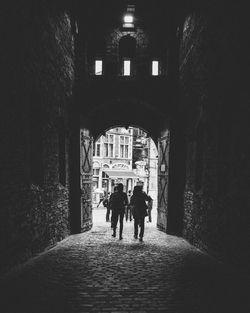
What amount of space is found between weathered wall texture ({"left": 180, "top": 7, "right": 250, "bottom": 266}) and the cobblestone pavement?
0.69 m

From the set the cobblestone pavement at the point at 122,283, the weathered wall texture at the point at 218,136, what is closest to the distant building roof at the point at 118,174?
the weathered wall texture at the point at 218,136

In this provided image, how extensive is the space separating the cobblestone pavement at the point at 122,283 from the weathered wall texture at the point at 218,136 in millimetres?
686

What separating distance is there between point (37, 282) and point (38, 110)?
3.93m

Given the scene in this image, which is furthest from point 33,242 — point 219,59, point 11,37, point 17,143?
point 219,59

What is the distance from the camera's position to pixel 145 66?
1199 centimetres

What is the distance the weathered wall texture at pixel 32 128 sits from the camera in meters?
5.38

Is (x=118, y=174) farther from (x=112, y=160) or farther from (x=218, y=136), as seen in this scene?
(x=218, y=136)

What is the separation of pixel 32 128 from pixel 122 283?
4134 mm

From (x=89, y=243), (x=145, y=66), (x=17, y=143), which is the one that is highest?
(x=145, y=66)

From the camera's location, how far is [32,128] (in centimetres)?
717

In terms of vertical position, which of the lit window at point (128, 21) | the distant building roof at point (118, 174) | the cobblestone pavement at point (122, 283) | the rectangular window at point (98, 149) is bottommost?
the cobblestone pavement at point (122, 283)

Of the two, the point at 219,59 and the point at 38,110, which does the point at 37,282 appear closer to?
the point at 38,110

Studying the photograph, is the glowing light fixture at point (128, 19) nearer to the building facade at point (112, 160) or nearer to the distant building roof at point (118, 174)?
the building facade at point (112, 160)

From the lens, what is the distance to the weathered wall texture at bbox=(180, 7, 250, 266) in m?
5.79
